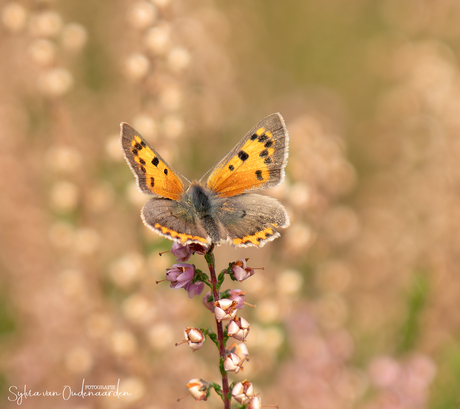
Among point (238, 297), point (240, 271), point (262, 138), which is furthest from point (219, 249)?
point (238, 297)

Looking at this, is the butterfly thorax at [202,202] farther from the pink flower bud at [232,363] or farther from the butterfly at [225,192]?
the pink flower bud at [232,363]

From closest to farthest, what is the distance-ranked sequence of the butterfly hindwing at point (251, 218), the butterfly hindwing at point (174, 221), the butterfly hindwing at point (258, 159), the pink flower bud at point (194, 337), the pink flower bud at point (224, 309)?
the pink flower bud at point (224, 309)
the pink flower bud at point (194, 337)
the butterfly hindwing at point (174, 221)
the butterfly hindwing at point (251, 218)
the butterfly hindwing at point (258, 159)

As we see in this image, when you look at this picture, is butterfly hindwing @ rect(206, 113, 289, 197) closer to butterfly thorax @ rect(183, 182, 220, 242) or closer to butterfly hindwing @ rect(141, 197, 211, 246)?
butterfly thorax @ rect(183, 182, 220, 242)

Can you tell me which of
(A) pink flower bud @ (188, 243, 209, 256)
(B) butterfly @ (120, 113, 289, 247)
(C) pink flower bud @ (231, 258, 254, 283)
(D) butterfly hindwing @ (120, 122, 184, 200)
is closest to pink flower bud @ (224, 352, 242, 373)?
(C) pink flower bud @ (231, 258, 254, 283)

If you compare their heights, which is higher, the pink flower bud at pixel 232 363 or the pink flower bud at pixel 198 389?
the pink flower bud at pixel 232 363

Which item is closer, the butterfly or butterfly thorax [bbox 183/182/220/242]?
the butterfly

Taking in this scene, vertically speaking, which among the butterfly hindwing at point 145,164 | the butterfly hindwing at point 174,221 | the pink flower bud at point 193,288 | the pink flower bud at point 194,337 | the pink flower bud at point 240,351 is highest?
the butterfly hindwing at point 145,164

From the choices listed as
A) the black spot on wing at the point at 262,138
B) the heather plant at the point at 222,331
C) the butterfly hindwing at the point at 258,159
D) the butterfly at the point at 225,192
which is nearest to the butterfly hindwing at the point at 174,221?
the butterfly at the point at 225,192

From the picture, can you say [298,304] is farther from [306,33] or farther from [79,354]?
[306,33]
